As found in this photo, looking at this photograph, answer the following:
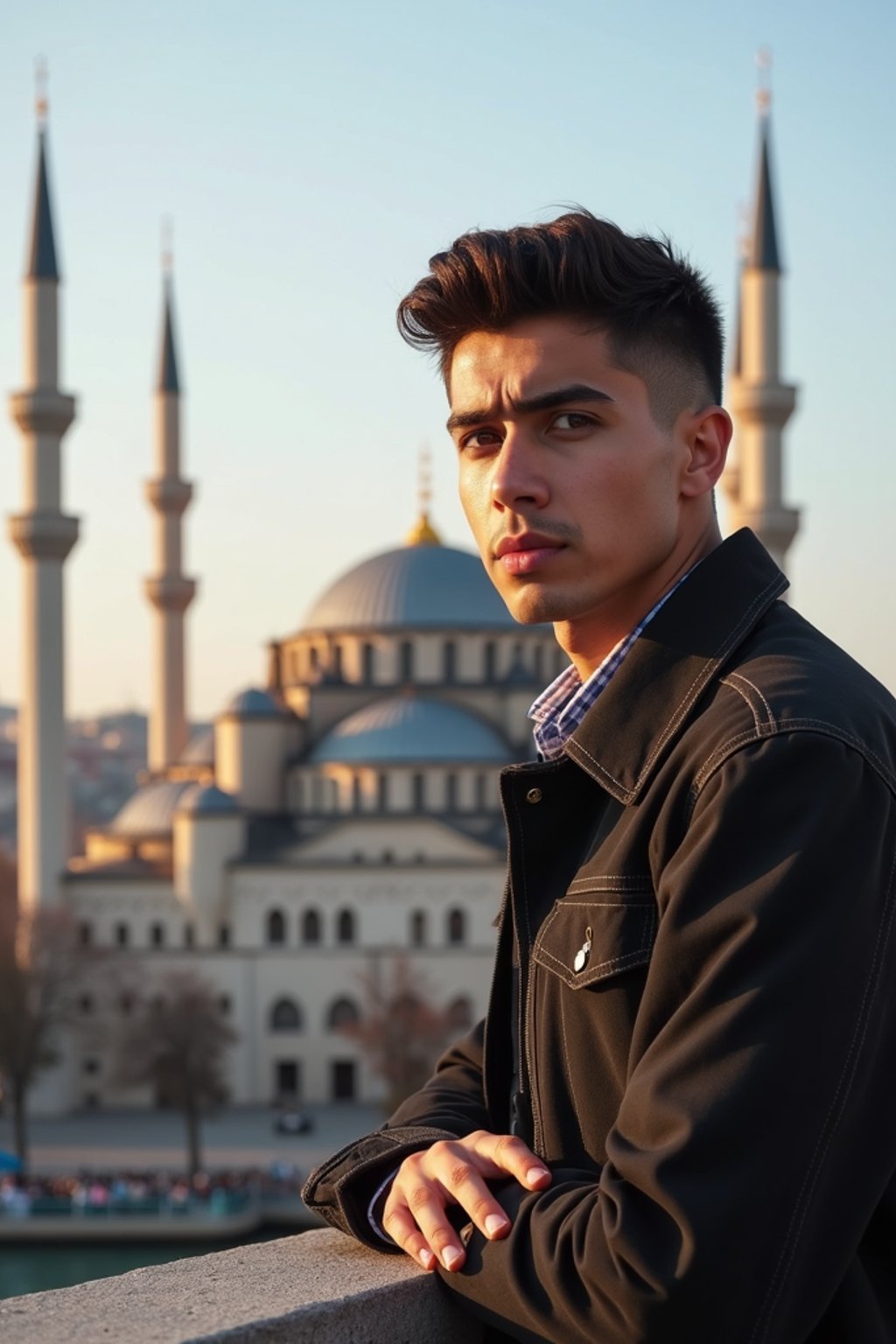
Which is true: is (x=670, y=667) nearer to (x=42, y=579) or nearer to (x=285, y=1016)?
(x=42, y=579)

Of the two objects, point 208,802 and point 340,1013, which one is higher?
point 208,802

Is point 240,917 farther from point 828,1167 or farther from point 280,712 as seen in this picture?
point 828,1167

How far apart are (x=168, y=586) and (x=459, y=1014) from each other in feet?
46.4

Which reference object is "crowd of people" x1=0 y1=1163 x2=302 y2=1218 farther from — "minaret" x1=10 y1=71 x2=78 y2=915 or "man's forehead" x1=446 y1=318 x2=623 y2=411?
"man's forehead" x1=446 y1=318 x2=623 y2=411

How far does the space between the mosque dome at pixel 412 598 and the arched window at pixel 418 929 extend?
31.8ft

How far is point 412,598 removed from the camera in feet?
A: 169

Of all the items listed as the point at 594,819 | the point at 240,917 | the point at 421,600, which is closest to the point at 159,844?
the point at 240,917

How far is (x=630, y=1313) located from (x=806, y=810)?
568 mm

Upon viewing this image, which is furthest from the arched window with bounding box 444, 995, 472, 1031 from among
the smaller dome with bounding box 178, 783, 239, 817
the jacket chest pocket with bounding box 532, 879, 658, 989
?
the jacket chest pocket with bounding box 532, 879, 658, 989

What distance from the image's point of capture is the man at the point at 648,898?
7.32 ft

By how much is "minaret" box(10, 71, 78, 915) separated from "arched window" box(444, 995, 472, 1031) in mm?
8238

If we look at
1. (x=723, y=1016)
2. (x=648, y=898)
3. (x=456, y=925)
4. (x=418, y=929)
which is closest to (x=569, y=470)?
(x=648, y=898)

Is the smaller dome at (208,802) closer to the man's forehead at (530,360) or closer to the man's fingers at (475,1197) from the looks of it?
the man's forehead at (530,360)

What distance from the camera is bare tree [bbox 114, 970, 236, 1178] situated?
37.7 meters
